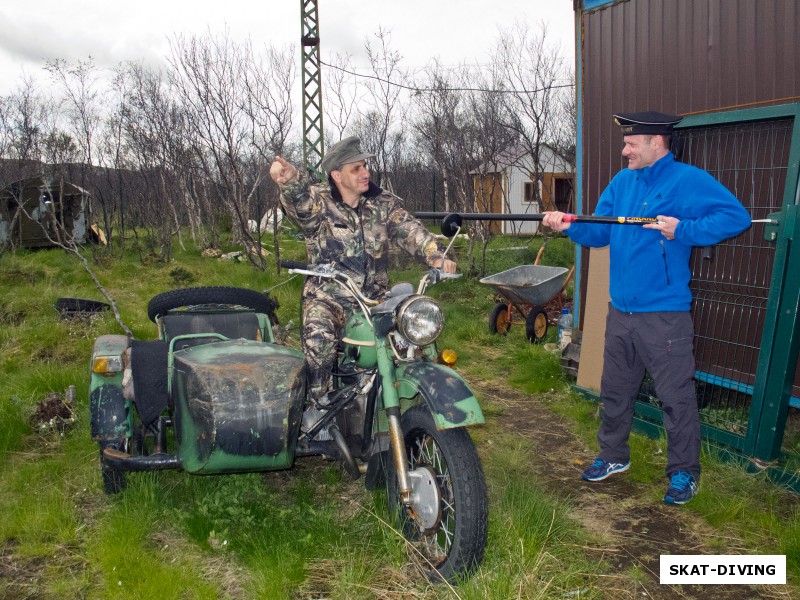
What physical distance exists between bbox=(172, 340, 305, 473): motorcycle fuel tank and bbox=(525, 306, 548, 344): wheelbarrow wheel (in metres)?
4.66

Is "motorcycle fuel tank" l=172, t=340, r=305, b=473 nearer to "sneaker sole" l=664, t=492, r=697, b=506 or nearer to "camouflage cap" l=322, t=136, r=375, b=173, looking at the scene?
"camouflage cap" l=322, t=136, r=375, b=173

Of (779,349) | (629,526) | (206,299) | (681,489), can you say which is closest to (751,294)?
(779,349)

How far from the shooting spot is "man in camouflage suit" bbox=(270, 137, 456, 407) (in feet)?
11.4

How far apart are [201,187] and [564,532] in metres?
15.4

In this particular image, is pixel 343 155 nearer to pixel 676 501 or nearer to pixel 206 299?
pixel 206 299

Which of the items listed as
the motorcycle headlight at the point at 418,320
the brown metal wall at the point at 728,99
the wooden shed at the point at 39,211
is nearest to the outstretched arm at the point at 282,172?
the motorcycle headlight at the point at 418,320

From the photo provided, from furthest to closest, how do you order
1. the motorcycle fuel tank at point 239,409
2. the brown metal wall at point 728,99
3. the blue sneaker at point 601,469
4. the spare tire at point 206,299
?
the brown metal wall at point 728,99 < the spare tire at point 206,299 < the blue sneaker at point 601,469 < the motorcycle fuel tank at point 239,409

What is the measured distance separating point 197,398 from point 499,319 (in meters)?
5.29

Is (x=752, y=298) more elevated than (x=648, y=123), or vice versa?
(x=648, y=123)

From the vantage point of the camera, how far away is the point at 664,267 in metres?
3.46

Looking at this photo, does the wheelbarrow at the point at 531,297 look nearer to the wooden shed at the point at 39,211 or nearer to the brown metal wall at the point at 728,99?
the brown metal wall at the point at 728,99

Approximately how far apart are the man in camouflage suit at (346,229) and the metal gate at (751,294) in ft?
6.11

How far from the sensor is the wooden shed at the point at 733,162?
3664mm

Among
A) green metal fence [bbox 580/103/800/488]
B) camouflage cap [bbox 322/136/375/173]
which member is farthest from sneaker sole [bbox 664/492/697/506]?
camouflage cap [bbox 322/136/375/173]
